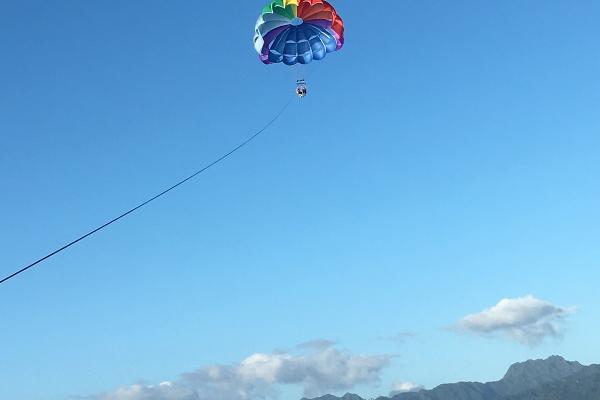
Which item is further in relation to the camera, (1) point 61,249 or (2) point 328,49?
(2) point 328,49

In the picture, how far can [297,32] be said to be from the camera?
68.1 meters

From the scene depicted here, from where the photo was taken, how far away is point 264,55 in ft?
224

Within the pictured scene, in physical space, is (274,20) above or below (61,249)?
above

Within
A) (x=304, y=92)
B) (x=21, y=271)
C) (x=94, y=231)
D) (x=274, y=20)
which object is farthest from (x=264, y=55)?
(x=21, y=271)

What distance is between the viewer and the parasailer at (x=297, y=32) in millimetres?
65188

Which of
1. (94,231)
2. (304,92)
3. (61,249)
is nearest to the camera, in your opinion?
(61,249)

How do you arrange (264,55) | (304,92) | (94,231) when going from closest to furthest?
(94,231), (304,92), (264,55)

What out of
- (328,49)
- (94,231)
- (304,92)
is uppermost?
(328,49)

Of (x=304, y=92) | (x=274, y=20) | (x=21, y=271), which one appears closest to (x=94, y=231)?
(x=21, y=271)

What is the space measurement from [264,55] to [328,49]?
6479 mm

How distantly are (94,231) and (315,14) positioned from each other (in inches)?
1585

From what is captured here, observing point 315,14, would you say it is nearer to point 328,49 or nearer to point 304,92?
point 328,49

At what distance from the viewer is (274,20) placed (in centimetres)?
6581

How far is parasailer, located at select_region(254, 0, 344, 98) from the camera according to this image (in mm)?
65188
